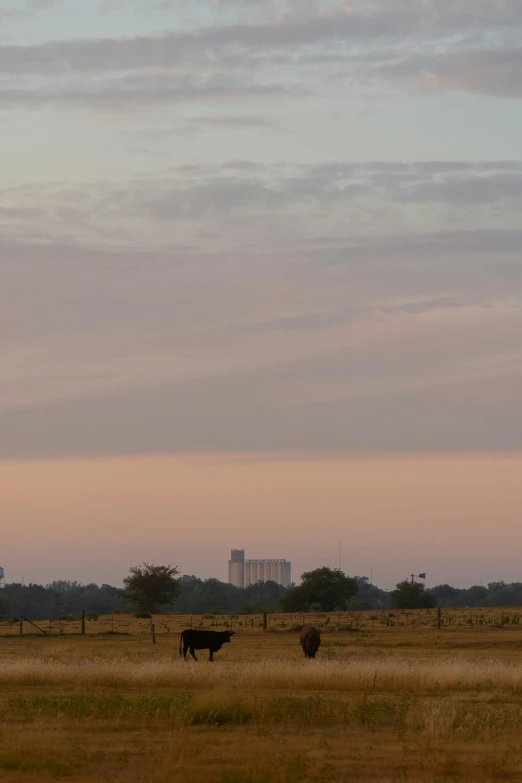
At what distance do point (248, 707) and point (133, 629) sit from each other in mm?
43525

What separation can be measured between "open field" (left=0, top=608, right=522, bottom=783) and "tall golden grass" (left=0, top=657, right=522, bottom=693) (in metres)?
0.04

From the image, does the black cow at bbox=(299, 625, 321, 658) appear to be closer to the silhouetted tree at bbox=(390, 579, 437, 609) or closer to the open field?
the open field

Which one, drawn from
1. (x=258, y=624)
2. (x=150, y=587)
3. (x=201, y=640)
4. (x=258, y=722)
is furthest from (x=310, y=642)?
(x=150, y=587)

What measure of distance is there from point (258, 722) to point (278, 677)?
24.0 feet

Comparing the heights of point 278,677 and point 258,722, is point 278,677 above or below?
above

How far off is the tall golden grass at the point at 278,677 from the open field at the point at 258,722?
4 cm

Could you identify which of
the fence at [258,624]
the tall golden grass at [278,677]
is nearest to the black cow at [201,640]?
the tall golden grass at [278,677]

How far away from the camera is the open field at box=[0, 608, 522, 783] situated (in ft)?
57.0

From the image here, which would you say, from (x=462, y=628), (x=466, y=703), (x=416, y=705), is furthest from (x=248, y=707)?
(x=462, y=628)

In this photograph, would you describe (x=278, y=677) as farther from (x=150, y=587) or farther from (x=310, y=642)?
(x=150, y=587)

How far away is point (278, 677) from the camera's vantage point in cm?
2922

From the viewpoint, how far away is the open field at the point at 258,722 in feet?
57.0

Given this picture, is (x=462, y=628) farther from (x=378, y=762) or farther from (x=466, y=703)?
(x=378, y=762)

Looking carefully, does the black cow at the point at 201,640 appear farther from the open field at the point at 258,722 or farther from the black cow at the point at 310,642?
the black cow at the point at 310,642
